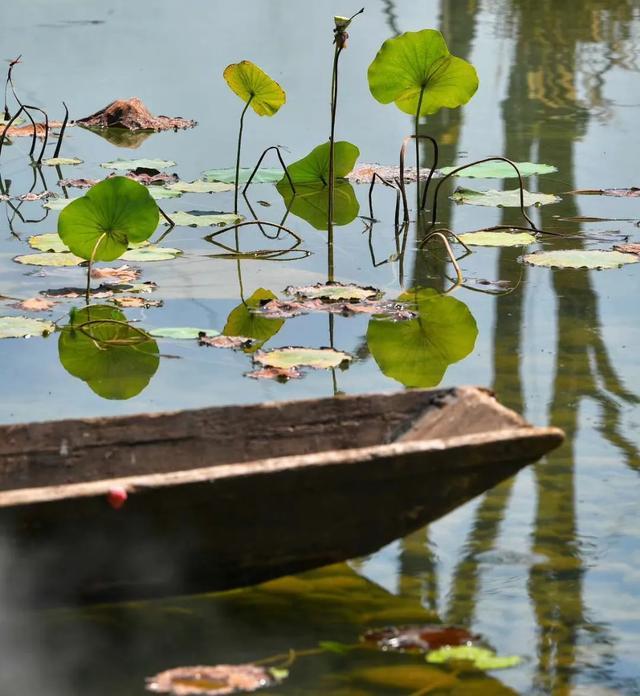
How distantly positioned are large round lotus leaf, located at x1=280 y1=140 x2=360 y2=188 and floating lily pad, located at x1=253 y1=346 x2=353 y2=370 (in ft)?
5.75

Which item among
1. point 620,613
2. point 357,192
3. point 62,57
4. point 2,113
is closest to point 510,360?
point 620,613

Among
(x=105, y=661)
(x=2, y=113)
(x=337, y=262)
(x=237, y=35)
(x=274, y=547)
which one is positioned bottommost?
(x=105, y=661)

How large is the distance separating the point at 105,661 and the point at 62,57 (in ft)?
24.1

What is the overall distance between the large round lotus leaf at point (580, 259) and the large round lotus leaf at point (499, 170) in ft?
3.69

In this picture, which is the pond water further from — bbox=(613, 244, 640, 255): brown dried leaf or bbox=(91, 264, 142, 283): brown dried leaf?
bbox=(613, 244, 640, 255): brown dried leaf

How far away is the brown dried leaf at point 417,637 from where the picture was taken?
7.65 ft

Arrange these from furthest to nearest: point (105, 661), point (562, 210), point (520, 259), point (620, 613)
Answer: point (562, 210), point (520, 259), point (620, 613), point (105, 661)

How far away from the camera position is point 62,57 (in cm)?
916

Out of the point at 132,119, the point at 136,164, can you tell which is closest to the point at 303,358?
the point at 136,164

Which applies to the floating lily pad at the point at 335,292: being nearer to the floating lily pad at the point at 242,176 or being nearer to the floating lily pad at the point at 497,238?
the floating lily pad at the point at 497,238

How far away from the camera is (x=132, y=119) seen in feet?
24.2

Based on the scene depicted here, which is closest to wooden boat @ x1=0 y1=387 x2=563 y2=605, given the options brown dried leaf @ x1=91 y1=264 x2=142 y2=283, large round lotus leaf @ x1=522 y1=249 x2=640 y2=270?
brown dried leaf @ x1=91 y1=264 x2=142 y2=283

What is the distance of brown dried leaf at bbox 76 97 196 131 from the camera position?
7.36 meters

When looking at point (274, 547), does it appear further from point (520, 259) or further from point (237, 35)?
point (237, 35)
